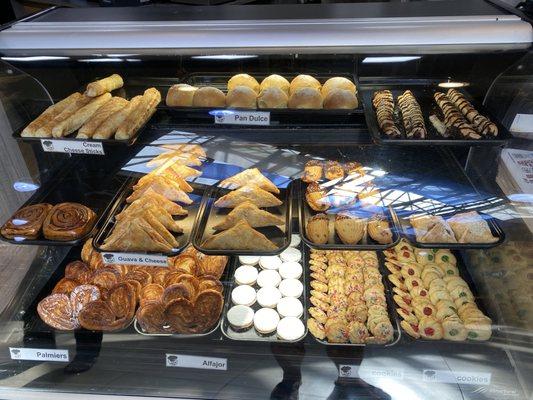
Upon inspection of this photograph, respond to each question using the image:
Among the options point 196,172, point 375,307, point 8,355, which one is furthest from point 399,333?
point 8,355

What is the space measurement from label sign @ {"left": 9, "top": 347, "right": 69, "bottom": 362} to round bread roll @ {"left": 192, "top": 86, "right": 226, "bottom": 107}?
1.37 metres

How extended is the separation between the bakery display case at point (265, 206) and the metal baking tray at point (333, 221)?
0.03 ft

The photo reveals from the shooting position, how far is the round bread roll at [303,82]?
2129mm

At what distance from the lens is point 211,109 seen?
2029 mm

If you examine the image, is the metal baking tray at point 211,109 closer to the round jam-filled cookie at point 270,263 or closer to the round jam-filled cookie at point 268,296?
the round jam-filled cookie at point 270,263

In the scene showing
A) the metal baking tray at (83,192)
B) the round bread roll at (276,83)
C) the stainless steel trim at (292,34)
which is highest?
the stainless steel trim at (292,34)

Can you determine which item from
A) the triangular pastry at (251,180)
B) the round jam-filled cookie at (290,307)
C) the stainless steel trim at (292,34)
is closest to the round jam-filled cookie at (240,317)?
the round jam-filled cookie at (290,307)

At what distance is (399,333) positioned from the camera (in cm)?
204

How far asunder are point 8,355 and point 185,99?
4.91 ft

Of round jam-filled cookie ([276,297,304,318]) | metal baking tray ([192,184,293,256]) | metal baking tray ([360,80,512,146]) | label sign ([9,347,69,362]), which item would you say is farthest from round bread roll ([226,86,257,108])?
label sign ([9,347,69,362])

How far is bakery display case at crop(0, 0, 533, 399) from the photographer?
1874 millimetres

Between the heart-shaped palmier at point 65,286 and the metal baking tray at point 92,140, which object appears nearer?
the metal baking tray at point 92,140

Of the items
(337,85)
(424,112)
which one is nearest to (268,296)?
(337,85)

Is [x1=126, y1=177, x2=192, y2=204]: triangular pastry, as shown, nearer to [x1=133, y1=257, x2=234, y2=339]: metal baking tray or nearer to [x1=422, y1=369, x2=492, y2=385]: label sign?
[x1=133, y1=257, x2=234, y2=339]: metal baking tray
